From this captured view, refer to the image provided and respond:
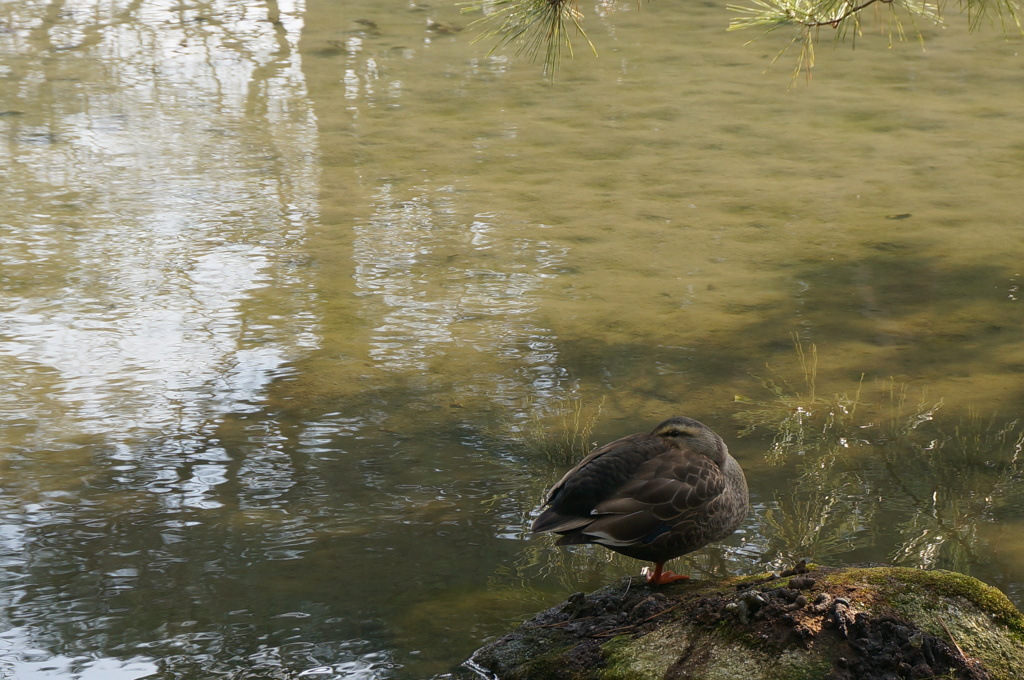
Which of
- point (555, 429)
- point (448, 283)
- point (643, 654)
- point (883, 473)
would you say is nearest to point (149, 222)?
point (448, 283)

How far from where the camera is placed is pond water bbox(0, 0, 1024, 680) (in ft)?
11.7

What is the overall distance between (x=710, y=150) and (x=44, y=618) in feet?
19.9

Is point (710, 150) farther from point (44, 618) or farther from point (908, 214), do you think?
point (44, 618)

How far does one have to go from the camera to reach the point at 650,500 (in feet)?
9.43

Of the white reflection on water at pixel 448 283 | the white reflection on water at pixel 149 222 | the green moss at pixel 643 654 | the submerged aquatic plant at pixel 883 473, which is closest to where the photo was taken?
the green moss at pixel 643 654

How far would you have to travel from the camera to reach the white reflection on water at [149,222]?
4859 millimetres

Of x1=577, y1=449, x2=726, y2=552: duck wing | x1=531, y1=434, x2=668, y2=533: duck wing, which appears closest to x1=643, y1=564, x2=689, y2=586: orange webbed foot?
x1=577, y1=449, x2=726, y2=552: duck wing

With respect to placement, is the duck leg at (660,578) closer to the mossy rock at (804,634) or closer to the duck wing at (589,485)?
the mossy rock at (804,634)

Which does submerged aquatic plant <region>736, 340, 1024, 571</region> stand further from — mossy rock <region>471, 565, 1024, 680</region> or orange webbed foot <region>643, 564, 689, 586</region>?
mossy rock <region>471, 565, 1024, 680</region>

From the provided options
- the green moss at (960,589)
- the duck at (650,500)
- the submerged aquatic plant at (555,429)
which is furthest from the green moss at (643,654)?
the submerged aquatic plant at (555,429)

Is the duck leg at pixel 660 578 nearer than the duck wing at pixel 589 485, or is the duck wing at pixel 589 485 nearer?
the duck wing at pixel 589 485

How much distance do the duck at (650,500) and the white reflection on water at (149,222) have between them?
69.2 inches

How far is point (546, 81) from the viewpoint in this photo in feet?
33.8

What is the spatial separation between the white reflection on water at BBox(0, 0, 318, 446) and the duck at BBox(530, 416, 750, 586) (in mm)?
1758
